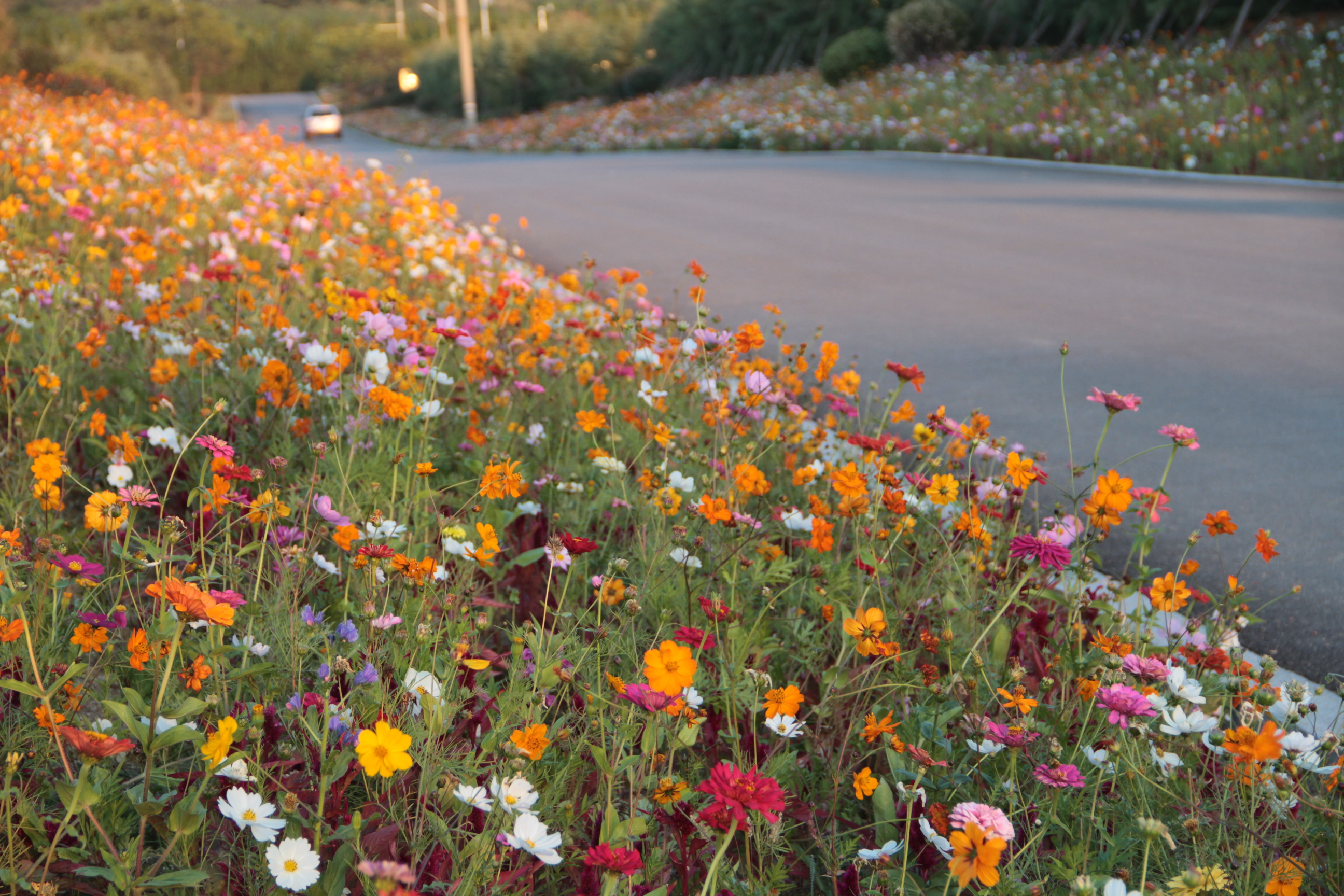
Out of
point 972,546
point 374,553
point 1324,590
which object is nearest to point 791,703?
point 374,553

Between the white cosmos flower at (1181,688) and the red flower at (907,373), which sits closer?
the white cosmos flower at (1181,688)

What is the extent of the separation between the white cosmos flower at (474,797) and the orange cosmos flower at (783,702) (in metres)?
0.52

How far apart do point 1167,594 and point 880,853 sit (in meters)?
1.07

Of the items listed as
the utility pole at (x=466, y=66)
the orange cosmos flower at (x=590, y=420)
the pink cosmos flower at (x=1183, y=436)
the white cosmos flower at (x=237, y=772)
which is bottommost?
the utility pole at (x=466, y=66)

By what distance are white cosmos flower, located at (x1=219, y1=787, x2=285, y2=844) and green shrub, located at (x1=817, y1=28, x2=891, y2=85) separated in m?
26.3

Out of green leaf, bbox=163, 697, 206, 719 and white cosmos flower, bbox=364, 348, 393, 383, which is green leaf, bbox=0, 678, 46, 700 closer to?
green leaf, bbox=163, 697, 206, 719

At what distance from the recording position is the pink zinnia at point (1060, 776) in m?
1.68

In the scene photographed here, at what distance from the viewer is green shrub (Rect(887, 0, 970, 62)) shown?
2438 cm

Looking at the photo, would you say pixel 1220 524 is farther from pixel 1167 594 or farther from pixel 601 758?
pixel 601 758

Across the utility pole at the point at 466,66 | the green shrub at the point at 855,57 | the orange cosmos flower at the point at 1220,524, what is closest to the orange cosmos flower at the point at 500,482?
the orange cosmos flower at the point at 1220,524

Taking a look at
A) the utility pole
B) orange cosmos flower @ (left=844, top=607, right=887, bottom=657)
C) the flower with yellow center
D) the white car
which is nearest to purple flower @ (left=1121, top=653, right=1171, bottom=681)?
orange cosmos flower @ (left=844, top=607, right=887, bottom=657)

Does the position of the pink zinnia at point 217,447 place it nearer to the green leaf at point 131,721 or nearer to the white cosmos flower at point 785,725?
the green leaf at point 131,721

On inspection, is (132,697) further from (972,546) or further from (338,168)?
(338,168)

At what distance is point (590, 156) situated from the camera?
70.3ft
